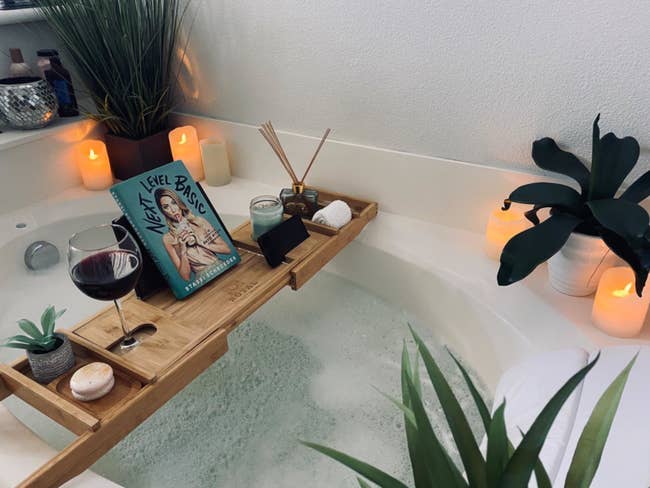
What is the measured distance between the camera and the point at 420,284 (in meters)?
1.49

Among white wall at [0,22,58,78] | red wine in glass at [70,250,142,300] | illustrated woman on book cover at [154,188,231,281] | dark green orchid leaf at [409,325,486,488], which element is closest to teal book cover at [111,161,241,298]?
illustrated woman on book cover at [154,188,231,281]

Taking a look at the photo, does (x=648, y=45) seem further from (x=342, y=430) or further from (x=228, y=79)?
(x=228, y=79)

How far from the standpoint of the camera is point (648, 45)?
1.17 metres

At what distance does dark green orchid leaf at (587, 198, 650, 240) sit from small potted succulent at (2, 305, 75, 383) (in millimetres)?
1058

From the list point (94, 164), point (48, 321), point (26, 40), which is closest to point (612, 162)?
point (48, 321)

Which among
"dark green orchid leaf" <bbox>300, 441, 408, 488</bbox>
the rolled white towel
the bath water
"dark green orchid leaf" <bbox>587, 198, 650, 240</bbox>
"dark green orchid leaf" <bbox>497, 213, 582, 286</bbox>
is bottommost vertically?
the bath water

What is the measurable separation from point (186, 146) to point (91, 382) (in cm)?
114

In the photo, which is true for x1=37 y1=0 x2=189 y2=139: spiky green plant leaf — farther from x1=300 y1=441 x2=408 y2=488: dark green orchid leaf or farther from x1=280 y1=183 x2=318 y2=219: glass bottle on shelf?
x1=300 y1=441 x2=408 y2=488: dark green orchid leaf

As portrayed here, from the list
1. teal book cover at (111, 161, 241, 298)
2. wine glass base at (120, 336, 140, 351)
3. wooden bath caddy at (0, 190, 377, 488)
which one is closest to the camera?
wooden bath caddy at (0, 190, 377, 488)

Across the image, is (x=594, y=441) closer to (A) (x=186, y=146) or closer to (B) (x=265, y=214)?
(B) (x=265, y=214)

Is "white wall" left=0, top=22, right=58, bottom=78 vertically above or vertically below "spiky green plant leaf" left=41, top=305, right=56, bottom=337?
above

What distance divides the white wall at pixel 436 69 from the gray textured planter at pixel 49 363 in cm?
102

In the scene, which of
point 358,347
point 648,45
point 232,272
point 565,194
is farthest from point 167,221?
point 648,45

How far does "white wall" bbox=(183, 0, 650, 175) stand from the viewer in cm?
123
